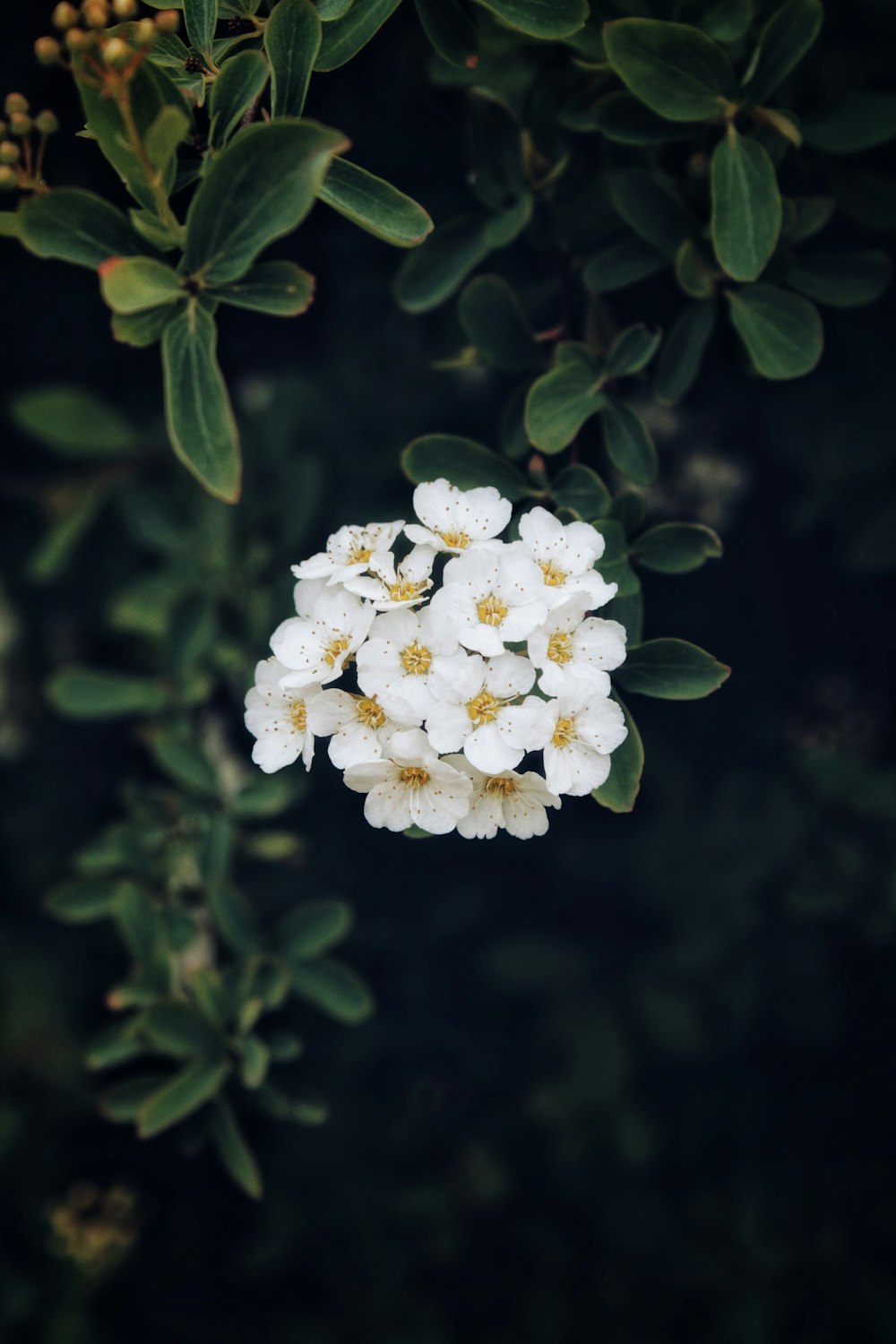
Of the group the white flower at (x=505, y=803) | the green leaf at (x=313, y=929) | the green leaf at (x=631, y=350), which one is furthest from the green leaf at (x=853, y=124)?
the green leaf at (x=313, y=929)

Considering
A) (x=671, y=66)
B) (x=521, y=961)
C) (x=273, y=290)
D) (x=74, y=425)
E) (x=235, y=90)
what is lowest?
(x=521, y=961)

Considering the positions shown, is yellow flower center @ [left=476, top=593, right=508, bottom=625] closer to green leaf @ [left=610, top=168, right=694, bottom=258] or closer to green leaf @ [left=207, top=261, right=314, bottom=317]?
green leaf @ [left=207, top=261, right=314, bottom=317]

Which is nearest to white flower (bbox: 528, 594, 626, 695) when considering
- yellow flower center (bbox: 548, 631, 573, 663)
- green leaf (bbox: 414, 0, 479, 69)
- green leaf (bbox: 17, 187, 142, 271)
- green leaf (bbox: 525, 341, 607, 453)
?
yellow flower center (bbox: 548, 631, 573, 663)

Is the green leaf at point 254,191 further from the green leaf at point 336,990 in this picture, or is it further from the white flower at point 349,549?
the green leaf at point 336,990

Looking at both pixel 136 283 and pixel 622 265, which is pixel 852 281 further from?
pixel 136 283

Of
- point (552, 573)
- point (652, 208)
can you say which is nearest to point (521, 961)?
point (552, 573)
